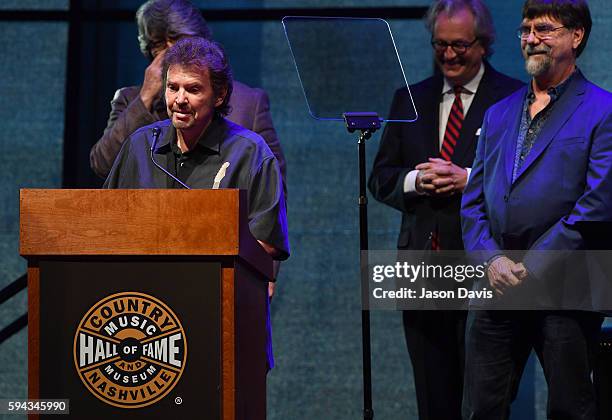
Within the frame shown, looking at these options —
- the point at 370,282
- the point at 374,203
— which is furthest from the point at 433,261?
the point at 374,203

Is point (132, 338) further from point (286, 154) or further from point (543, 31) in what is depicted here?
point (286, 154)

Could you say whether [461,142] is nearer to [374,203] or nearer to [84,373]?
[374,203]

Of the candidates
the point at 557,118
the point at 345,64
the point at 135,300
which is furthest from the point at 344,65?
the point at 135,300

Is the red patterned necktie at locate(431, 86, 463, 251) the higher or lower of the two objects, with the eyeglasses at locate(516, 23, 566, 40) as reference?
lower

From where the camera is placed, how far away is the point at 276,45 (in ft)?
16.5

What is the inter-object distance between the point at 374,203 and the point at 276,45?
0.88 metres

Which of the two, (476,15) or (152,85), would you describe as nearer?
(152,85)

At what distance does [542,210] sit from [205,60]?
1.11 meters

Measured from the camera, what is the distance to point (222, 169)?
9.48 feet

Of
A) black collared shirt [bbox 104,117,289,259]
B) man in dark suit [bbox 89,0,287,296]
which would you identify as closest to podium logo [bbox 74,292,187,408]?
black collared shirt [bbox 104,117,289,259]

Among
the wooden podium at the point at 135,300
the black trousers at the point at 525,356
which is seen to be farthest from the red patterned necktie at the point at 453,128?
the wooden podium at the point at 135,300

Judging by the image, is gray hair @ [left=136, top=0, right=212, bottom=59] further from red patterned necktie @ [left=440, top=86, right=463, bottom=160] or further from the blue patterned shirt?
the blue patterned shirt

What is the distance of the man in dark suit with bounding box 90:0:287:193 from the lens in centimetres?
359

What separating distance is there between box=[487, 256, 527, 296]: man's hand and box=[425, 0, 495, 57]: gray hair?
1074 mm
